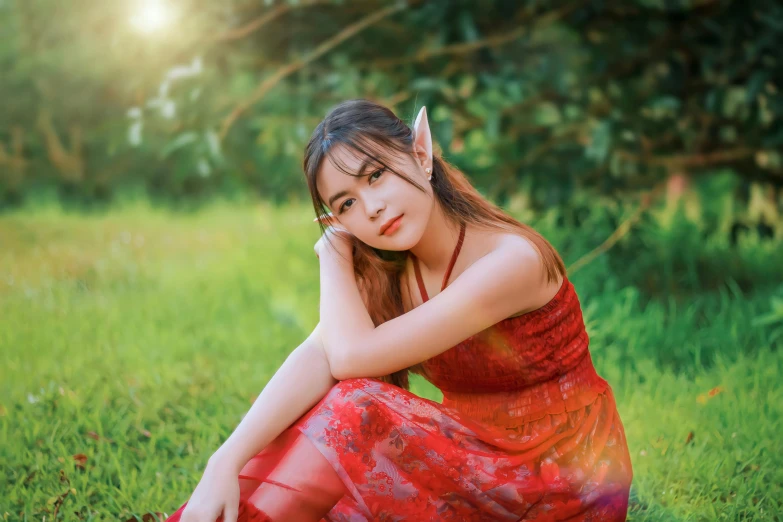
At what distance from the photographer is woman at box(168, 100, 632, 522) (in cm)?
156

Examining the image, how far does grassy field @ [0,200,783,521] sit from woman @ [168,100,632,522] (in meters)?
0.41

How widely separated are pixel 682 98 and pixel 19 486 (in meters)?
2.91

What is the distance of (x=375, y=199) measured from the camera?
1.67 metres

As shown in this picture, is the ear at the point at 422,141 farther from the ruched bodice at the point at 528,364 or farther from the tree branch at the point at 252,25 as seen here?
the tree branch at the point at 252,25

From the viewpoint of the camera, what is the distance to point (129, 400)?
8.41 ft

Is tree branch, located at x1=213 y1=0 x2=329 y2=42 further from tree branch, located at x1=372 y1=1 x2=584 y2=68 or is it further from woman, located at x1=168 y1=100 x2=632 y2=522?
woman, located at x1=168 y1=100 x2=632 y2=522

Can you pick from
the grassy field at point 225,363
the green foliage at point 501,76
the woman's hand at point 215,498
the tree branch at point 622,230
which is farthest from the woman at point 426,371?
the tree branch at point 622,230

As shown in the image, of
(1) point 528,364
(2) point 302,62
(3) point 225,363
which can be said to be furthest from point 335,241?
(2) point 302,62

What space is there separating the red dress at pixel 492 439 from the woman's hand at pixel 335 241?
0.22 m

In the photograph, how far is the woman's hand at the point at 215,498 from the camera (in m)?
1.53

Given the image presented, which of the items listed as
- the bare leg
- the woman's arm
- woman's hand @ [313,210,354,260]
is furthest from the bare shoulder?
the bare leg

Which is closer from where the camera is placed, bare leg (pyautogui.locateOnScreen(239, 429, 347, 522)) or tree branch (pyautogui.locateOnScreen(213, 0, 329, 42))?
bare leg (pyautogui.locateOnScreen(239, 429, 347, 522))

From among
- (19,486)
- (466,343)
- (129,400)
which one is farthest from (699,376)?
(19,486)

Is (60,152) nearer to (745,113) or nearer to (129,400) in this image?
(129,400)
